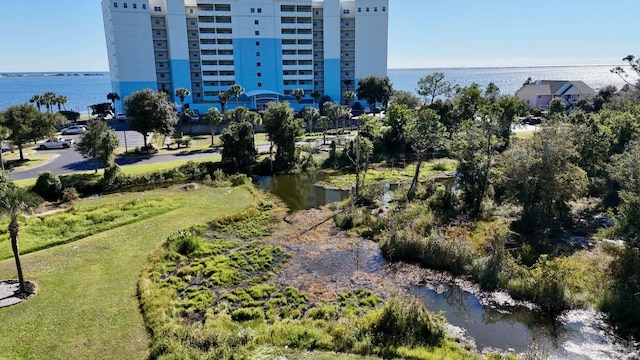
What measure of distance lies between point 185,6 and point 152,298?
3324 inches

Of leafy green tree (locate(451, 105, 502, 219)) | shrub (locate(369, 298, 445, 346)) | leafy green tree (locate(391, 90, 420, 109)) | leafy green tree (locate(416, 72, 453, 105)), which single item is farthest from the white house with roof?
shrub (locate(369, 298, 445, 346))

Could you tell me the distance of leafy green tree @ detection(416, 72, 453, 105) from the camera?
5728 cm

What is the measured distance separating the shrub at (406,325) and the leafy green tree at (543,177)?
14.1 m

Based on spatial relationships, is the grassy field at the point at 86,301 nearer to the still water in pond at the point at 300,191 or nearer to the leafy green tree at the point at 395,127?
the still water in pond at the point at 300,191

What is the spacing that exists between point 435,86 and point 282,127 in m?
25.3

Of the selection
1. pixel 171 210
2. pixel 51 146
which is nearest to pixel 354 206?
pixel 171 210

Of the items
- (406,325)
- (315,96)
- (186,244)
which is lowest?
(186,244)

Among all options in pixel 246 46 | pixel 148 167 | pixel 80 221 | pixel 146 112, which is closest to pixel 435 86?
pixel 146 112

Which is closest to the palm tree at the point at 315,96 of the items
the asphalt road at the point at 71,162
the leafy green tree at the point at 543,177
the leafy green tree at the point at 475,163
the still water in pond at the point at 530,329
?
the asphalt road at the point at 71,162

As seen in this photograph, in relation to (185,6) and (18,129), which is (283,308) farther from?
(185,6)

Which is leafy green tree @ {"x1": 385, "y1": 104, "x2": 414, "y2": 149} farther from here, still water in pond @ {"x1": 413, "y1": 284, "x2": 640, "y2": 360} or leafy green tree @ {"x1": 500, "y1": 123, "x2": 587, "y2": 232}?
still water in pond @ {"x1": 413, "y1": 284, "x2": 640, "y2": 360}

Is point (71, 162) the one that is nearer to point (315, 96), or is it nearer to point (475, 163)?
point (475, 163)

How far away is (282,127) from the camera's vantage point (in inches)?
1748

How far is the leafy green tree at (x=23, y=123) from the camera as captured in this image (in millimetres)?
42062
